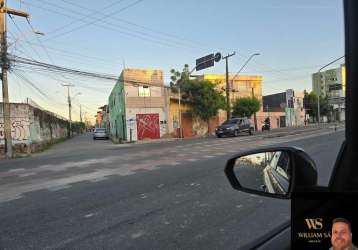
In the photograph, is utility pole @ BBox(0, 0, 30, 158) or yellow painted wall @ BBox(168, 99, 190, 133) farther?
yellow painted wall @ BBox(168, 99, 190, 133)

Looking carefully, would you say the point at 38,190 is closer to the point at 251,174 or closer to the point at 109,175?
the point at 109,175

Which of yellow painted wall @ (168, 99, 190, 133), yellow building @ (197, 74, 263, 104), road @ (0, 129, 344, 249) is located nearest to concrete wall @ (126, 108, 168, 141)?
yellow painted wall @ (168, 99, 190, 133)

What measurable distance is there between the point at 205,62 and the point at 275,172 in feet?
101

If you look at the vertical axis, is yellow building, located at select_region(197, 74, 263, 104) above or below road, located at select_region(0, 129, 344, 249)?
above

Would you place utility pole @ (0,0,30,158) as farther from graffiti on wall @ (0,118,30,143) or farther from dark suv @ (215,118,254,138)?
dark suv @ (215,118,254,138)

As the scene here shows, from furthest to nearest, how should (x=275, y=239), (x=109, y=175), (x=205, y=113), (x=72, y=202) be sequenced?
(x=205, y=113), (x=109, y=175), (x=72, y=202), (x=275, y=239)

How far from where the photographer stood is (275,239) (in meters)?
1.91

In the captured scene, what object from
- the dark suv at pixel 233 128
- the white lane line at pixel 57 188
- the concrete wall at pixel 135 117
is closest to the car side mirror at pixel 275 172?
the white lane line at pixel 57 188

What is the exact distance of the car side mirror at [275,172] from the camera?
1708mm

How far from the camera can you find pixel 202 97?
126 feet

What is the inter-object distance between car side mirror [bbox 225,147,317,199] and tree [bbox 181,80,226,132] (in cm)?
3554

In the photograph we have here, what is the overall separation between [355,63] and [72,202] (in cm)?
635

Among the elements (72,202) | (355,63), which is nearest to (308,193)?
(355,63)

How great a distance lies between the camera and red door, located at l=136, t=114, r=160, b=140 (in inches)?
1445
